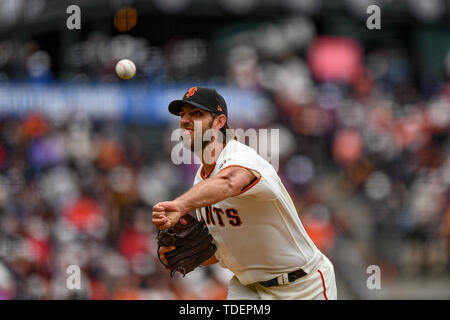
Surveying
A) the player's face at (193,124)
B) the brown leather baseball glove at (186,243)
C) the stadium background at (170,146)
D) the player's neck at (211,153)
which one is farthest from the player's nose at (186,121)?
the stadium background at (170,146)

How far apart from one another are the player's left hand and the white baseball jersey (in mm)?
590

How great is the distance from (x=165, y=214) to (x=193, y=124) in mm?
800

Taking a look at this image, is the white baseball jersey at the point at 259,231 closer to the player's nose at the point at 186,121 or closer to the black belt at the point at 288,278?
the black belt at the point at 288,278

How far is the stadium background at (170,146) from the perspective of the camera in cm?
843

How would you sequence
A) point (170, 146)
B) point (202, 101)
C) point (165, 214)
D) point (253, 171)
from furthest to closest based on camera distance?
point (170, 146) → point (202, 101) → point (253, 171) → point (165, 214)

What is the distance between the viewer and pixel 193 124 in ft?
12.0

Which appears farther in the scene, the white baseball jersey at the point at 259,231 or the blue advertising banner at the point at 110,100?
the blue advertising banner at the point at 110,100

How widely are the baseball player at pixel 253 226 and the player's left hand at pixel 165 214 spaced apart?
1.53 feet

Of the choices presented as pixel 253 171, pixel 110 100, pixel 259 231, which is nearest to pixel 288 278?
pixel 259 231

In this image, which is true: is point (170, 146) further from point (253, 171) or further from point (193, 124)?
point (253, 171)

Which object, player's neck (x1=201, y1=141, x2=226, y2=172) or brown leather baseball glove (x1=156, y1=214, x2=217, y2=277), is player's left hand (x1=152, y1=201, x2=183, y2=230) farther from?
player's neck (x1=201, y1=141, x2=226, y2=172)

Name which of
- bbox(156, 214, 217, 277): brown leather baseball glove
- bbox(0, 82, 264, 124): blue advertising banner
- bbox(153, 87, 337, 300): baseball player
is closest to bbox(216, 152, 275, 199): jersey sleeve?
bbox(153, 87, 337, 300): baseball player

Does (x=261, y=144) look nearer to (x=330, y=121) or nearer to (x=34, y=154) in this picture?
(x=330, y=121)

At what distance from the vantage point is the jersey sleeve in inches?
132
